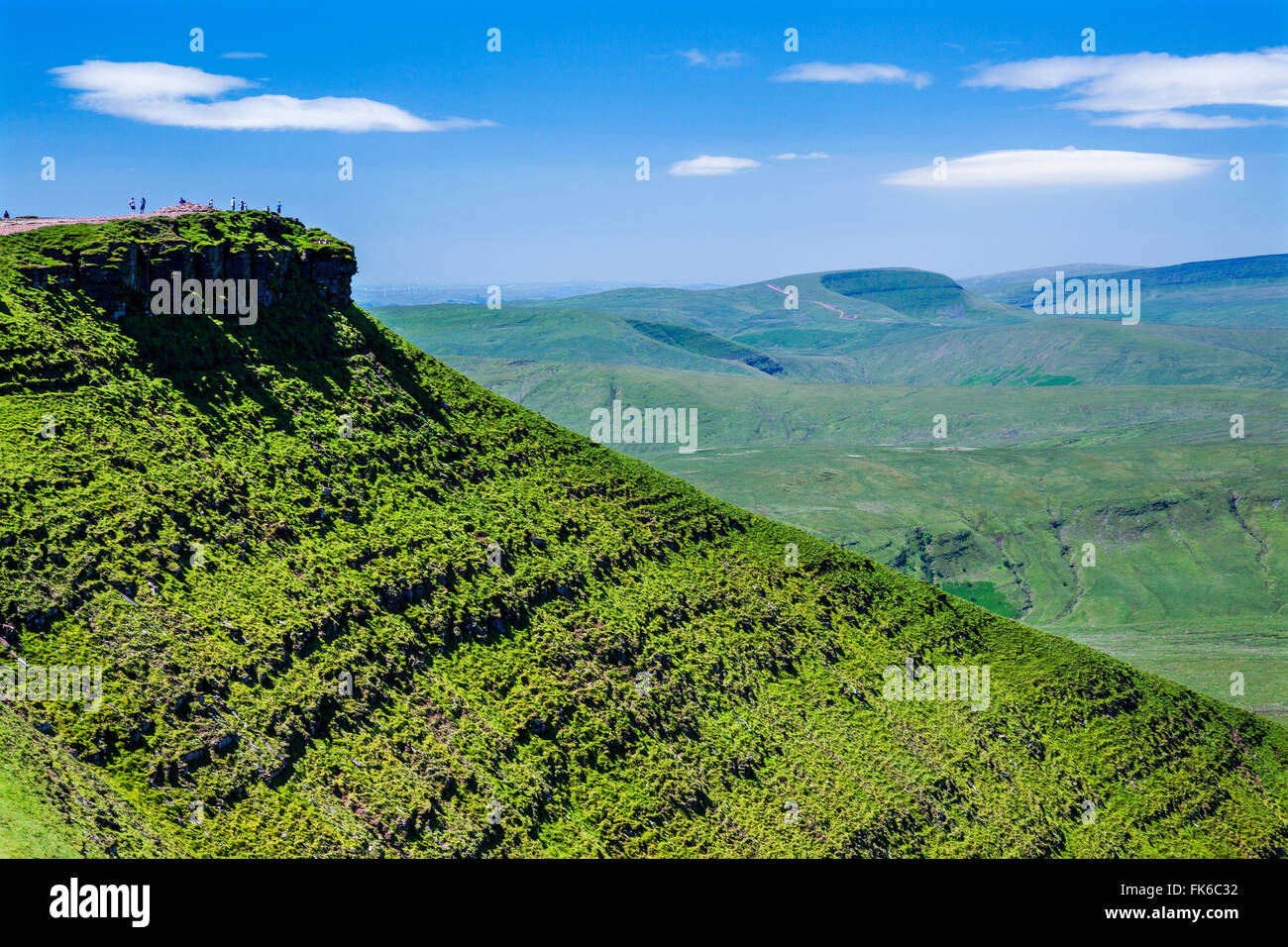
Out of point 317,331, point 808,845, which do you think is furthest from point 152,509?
point 808,845

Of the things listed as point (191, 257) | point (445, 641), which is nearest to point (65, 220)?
point (191, 257)

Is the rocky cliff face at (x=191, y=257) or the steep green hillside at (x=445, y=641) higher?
the rocky cliff face at (x=191, y=257)

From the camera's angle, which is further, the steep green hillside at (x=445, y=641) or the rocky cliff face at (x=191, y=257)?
the rocky cliff face at (x=191, y=257)

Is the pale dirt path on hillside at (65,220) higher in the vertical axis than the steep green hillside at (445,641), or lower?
higher

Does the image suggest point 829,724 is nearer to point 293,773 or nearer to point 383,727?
point 383,727

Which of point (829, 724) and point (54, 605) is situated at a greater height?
point (54, 605)
